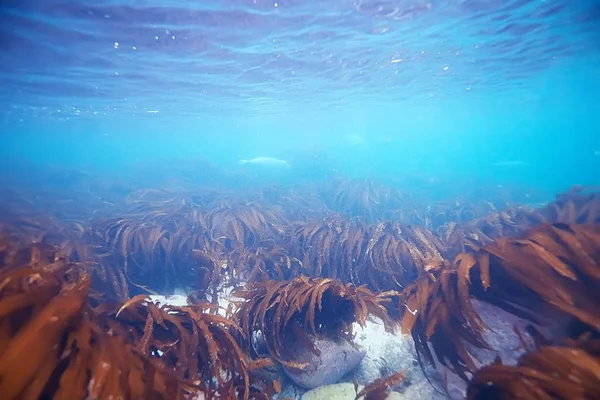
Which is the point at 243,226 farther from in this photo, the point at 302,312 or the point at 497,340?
the point at 497,340

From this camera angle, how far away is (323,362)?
11.9 feet

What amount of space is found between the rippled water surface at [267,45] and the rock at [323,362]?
34.5ft

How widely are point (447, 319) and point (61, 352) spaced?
3690mm

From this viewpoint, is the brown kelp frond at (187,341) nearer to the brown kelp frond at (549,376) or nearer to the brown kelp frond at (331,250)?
the brown kelp frond at (549,376)

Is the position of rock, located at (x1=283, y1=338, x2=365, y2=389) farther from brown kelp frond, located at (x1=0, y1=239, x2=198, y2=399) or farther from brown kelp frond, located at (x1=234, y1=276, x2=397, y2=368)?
brown kelp frond, located at (x1=0, y1=239, x2=198, y2=399)

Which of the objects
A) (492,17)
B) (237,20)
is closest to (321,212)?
(237,20)

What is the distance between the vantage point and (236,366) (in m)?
3.28

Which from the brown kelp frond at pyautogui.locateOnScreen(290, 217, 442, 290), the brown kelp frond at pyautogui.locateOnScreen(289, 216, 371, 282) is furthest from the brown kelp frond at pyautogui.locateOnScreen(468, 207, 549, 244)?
the brown kelp frond at pyautogui.locateOnScreen(289, 216, 371, 282)

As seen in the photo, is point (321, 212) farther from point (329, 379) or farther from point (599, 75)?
point (599, 75)

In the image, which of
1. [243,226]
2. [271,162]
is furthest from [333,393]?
[271,162]

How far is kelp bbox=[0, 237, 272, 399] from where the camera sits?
202cm

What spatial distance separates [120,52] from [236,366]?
15.7 meters

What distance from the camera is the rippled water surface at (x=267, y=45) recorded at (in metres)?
10.2

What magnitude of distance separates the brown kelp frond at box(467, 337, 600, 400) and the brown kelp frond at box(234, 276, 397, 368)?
4.63ft
